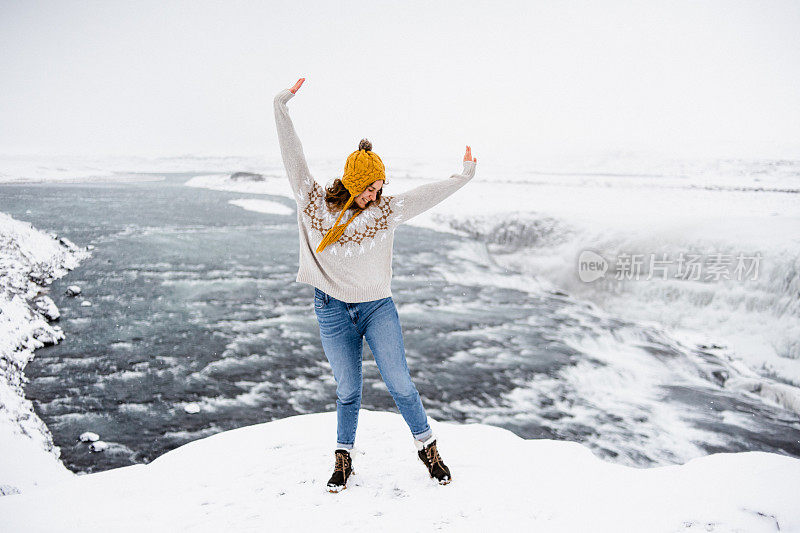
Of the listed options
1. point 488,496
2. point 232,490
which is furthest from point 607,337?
point 232,490

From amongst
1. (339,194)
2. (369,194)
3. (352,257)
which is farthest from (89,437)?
(369,194)

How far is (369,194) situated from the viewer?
2260mm

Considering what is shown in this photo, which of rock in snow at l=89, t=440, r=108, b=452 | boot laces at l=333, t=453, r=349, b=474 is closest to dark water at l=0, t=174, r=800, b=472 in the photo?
rock in snow at l=89, t=440, r=108, b=452

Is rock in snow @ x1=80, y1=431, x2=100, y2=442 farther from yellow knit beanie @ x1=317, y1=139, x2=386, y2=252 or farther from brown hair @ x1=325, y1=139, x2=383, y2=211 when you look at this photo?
brown hair @ x1=325, y1=139, x2=383, y2=211

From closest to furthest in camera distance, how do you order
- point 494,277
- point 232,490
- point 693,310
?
point 232,490 → point 693,310 → point 494,277

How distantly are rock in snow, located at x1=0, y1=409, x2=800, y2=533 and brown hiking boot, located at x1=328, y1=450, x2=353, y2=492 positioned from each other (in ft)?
0.14

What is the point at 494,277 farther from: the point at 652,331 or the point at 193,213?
the point at 193,213

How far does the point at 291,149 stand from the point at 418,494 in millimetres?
1863

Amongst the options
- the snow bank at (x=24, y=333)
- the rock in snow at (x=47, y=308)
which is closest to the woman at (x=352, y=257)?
the snow bank at (x=24, y=333)

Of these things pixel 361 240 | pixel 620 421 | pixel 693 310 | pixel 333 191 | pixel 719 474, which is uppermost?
pixel 333 191

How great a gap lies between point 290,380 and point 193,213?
8.06m

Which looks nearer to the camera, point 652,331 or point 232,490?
point 232,490

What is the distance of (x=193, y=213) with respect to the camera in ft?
39.5

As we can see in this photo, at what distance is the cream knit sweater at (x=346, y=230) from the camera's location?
2.27m
